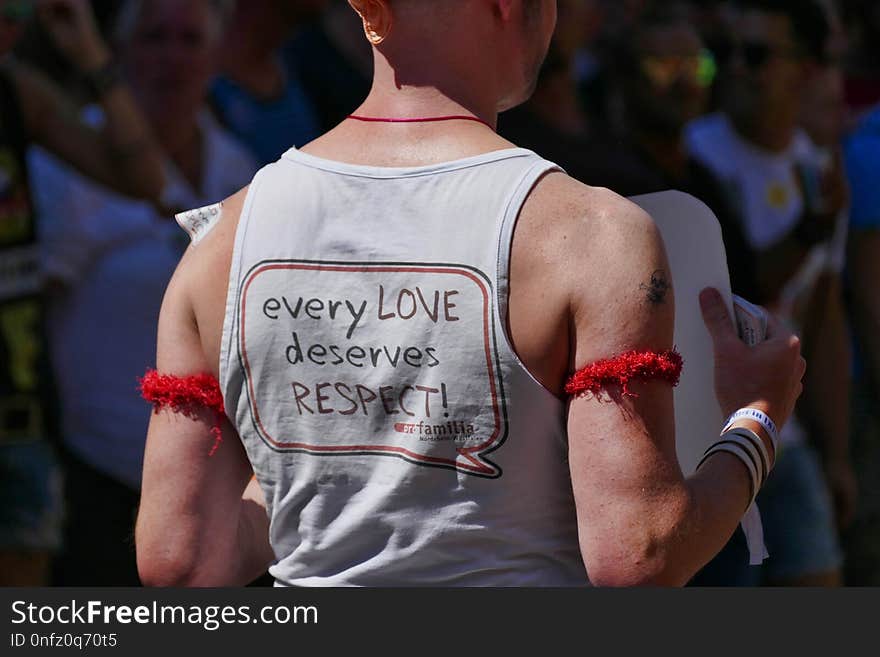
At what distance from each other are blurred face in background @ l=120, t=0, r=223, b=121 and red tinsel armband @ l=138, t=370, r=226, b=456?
8.55ft

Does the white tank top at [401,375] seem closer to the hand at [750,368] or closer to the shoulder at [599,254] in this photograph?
the shoulder at [599,254]

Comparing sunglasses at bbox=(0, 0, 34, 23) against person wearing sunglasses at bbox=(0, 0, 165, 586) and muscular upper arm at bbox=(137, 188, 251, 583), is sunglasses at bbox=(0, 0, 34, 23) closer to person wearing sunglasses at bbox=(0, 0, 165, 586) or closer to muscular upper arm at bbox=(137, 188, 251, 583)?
person wearing sunglasses at bbox=(0, 0, 165, 586)

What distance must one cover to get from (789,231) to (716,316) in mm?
2975

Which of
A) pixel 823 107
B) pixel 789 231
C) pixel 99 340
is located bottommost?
pixel 99 340

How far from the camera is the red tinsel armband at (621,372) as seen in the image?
68.0 inches

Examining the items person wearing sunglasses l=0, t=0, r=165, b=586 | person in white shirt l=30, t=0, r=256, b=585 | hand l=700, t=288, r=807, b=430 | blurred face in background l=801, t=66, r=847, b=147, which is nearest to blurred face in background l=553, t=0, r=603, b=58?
blurred face in background l=801, t=66, r=847, b=147

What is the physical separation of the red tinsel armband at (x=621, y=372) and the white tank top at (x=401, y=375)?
0.05 metres

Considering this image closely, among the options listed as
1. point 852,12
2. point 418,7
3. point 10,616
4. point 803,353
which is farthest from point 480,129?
point 852,12

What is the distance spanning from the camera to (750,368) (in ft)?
6.35

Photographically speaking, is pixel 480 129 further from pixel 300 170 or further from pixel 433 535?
pixel 433 535

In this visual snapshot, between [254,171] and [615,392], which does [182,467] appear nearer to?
[615,392]

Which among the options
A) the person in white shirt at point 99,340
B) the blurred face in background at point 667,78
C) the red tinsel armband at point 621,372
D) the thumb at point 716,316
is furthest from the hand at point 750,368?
the blurred face in background at point 667,78

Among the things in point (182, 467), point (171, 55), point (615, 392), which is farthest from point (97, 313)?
point (615, 392)

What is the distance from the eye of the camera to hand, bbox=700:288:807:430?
76.3 inches
